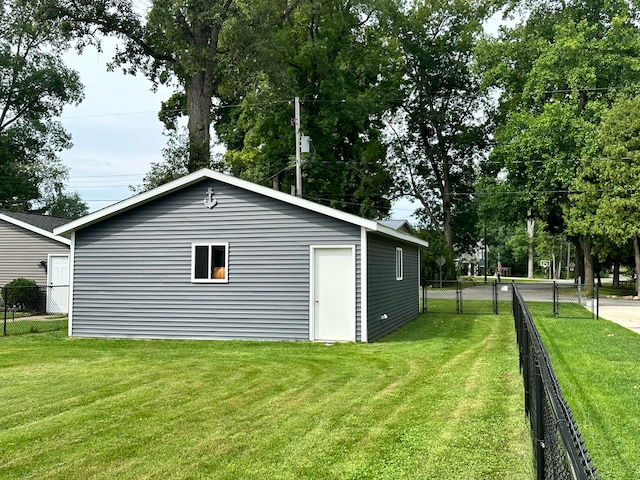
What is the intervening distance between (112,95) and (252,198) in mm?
19928

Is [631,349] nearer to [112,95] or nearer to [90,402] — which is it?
[90,402]

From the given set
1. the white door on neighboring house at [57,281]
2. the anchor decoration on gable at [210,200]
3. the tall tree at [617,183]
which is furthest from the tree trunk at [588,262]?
the white door on neighboring house at [57,281]

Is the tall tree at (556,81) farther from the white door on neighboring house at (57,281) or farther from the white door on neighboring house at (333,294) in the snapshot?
the white door on neighboring house at (57,281)

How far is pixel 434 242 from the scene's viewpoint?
38.7m

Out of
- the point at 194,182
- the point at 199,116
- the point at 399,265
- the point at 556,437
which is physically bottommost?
the point at 556,437

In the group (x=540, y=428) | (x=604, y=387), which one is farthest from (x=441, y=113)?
(x=540, y=428)

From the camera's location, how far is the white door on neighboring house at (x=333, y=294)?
38.9 feet

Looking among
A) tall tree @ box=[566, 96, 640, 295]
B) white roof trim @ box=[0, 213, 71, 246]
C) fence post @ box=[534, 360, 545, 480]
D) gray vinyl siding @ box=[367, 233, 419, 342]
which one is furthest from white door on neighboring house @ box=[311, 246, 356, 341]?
tall tree @ box=[566, 96, 640, 295]

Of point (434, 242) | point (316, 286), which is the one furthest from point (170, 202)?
point (434, 242)

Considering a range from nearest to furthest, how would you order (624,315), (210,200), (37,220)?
(210,200), (624,315), (37,220)

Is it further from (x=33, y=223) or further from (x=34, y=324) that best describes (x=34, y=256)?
(x=34, y=324)

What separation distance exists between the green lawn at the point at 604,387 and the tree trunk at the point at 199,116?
15643 mm

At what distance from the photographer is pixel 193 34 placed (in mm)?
25219

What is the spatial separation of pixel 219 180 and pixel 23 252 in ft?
35.1
